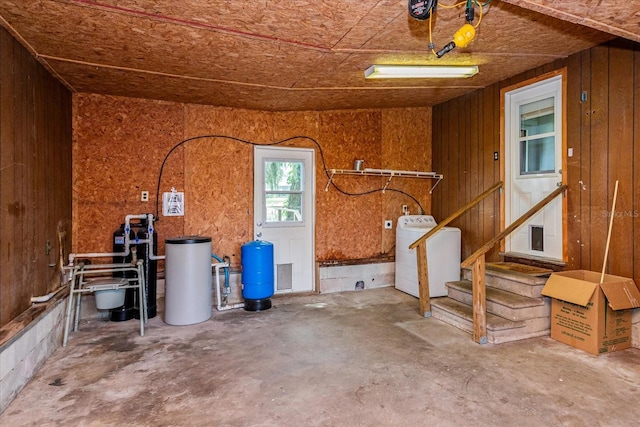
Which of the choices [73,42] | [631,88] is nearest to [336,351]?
[73,42]

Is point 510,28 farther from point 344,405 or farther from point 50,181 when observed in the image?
point 50,181

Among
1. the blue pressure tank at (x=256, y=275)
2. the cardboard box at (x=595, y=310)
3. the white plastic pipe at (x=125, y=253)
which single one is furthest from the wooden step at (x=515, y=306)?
the white plastic pipe at (x=125, y=253)

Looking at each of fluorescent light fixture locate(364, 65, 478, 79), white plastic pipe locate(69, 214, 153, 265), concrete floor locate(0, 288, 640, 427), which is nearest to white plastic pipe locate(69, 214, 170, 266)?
white plastic pipe locate(69, 214, 153, 265)

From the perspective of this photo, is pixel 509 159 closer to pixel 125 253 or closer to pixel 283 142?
pixel 283 142

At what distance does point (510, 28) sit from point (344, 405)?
3.02 metres

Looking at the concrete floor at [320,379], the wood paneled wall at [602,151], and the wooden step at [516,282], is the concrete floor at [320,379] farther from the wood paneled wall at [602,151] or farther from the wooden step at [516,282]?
the wood paneled wall at [602,151]

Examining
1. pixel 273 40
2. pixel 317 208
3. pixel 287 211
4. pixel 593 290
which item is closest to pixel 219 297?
pixel 287 211

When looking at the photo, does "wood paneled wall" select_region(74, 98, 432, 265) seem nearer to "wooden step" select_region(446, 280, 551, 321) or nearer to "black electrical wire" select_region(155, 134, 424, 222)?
"black electrical wire" select_region(155, 134, 424, 222)

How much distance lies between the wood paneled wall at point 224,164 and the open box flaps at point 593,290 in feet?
8.46

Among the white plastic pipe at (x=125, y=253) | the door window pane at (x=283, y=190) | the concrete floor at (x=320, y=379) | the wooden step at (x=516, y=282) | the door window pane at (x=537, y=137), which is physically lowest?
the concrete floor at (x=320, y=379)

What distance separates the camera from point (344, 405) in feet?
7.52

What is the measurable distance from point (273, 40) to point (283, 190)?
2.47 m

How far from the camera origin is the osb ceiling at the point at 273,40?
230cm

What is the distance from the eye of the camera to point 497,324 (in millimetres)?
3289
